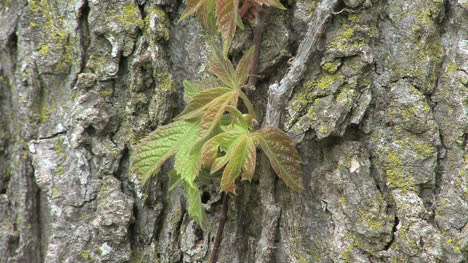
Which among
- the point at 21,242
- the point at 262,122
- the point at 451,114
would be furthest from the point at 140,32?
the point at 451,114

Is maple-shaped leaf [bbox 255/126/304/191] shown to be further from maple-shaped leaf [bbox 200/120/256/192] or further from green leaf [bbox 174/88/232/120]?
green leaf [bbox 174/88/232/120]

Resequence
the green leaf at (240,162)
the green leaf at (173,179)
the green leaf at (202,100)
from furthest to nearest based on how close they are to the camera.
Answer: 1. the green leaf at (173,179)
2. the green leaf at (202,100)
3. the green leaf at (240,162)

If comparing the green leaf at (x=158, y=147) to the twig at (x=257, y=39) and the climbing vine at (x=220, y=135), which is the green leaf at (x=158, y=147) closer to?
the climbing vine at (x=220, y=135)

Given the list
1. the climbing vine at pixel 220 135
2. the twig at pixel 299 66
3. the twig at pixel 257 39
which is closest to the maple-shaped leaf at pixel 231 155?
the climbing vine at pixel 220 135

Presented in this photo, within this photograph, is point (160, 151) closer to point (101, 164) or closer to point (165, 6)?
point (101, 164)

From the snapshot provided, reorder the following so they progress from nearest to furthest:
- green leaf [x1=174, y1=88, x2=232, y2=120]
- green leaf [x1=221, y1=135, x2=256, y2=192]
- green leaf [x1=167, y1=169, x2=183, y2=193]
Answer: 1. green leaf [x1=221, y1=135, x2=256, y2=192]
2. green leaf [x1=174, y1=88, x2=232, y2=120]
3. green leaf [x1=167, y1=169, x2=183, y2=193]

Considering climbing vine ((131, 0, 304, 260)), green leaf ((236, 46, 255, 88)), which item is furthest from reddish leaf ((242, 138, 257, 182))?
green leaf ((236, 46, 255, 88))

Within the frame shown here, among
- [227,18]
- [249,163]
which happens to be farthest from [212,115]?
→ [227,18]
